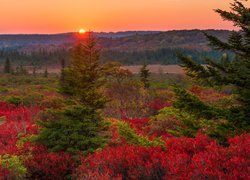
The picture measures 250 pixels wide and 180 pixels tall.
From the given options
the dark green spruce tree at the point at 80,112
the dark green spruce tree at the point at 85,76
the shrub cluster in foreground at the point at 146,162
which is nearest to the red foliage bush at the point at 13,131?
the shrub cluster in foreground at the point at 146,162

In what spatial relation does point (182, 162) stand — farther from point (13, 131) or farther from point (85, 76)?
point (13, 131)

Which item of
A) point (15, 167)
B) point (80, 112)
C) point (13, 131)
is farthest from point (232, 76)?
point (13, 131)

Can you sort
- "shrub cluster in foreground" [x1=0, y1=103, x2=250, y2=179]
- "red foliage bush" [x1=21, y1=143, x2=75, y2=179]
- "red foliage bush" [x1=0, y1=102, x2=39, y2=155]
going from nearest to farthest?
"shrub cluster in foreground" [x1=0, y1=103, x2=250, y2=179] → "red foliage bush" [x1=21, y1=143, x2=75, y2=179] → "red foliage bush" [x1=0, y1=102, x2=39, y2=155]

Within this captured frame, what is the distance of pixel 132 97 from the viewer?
4328cm

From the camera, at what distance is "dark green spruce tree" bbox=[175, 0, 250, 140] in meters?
10.9

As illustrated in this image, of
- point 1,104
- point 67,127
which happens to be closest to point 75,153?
point 67,127

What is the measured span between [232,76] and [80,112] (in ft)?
16.6

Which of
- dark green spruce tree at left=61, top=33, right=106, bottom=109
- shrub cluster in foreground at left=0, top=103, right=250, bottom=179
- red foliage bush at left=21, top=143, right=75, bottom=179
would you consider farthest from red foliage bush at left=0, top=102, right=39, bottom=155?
dark green spruce tree at left=61, top=33, right=106, bottom=109

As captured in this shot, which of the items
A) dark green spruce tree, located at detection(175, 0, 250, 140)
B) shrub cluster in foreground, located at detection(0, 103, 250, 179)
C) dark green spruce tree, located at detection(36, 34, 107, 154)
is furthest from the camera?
dark green spruce tree, located at detection(36, 34, 107, 154)

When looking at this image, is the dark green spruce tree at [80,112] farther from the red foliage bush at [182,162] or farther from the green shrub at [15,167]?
the red foliage bush at [182,162]

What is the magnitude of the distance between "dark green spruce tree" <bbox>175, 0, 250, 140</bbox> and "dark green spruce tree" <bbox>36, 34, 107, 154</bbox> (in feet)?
11.6

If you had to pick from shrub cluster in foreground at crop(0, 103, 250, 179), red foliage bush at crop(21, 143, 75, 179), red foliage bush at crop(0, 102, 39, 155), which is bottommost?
red foliage bush at crop(0, 102, 39, 155)

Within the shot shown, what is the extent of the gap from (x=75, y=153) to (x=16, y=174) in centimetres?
283

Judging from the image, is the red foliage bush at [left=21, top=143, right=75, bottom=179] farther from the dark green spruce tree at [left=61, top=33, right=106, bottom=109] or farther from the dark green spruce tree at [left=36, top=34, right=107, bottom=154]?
the dark green spruce tree at [left=61, top=33, right=106, bottom=109]
